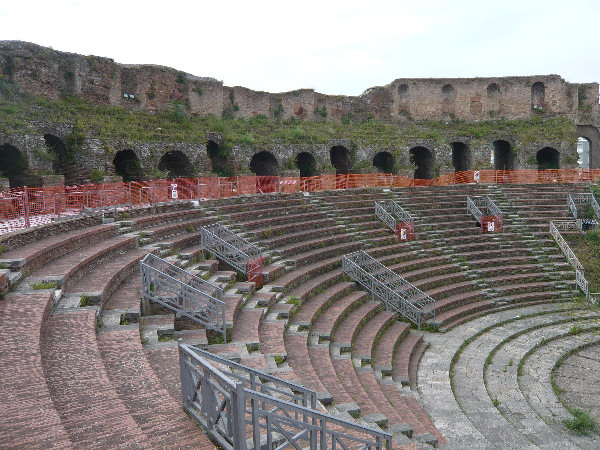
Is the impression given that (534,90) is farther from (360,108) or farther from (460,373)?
(460,373)

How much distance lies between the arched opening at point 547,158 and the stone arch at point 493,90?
5.74m

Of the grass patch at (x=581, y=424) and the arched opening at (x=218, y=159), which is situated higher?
the arched opening at (x=218, y=159)

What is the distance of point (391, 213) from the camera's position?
61.4 feet

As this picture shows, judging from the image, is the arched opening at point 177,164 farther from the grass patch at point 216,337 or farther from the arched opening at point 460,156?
the arched opening at point 460,156

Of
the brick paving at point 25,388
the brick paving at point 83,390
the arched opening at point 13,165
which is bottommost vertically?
the brick paving at point 83,390

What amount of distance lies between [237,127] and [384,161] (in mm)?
9594

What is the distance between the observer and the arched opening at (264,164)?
2491 centimetres

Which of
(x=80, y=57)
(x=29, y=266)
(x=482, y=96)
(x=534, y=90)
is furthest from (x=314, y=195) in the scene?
(x=534, y=90)

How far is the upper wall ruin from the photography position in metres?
24.8

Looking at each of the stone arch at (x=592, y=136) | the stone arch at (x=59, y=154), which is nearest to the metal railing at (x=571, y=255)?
the stone arch at (x=592, y=136)

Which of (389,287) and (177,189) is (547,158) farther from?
(177,189)

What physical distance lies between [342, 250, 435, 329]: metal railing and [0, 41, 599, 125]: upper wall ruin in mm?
17616

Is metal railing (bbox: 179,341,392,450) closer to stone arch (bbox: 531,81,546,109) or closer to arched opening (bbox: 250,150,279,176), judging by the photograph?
arched opening (bbox: 250,150,279,176)

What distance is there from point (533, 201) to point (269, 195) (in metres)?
12.3
